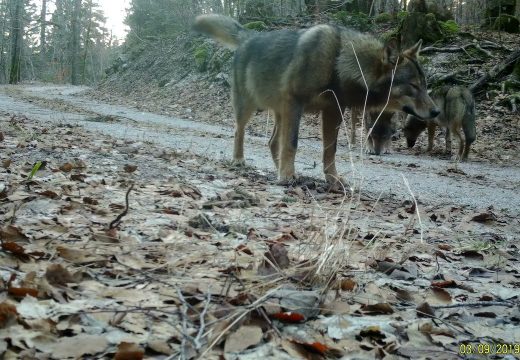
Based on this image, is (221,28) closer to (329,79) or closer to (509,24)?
(329,79)

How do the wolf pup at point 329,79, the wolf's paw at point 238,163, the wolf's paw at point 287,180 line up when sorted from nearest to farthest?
1. the wolf pup at point 329,79
2. the wolf's paw at point 287,180
3. the wolf's paw at point 238,163

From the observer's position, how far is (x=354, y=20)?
22312mm

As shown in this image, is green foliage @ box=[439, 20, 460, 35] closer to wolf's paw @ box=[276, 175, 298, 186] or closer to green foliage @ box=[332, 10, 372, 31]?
green foliage @ box=[332, 10, 372, 31]

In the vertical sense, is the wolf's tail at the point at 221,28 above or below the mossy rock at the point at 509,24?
below

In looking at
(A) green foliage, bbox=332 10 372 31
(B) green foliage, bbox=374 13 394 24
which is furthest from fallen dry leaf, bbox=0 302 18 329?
(B) green foliage, bbox=374 13 394 24

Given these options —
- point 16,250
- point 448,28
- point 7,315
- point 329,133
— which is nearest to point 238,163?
point 329,133

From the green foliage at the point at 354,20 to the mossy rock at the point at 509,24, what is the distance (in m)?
5.07

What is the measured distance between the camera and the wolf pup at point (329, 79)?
243 inches

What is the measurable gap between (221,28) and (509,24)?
1633 centimetres

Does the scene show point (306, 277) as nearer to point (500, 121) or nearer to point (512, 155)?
point (512, 155)

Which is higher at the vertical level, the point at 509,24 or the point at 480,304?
the point at 509,24

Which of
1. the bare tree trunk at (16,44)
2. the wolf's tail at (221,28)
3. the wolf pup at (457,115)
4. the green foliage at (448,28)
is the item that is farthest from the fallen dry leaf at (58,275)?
the bare tree trunk at (16,44)

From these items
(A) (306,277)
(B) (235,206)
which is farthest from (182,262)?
(B) (235,206)

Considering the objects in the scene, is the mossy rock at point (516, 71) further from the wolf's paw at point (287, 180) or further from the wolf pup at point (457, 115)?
the wolf's paw at point (287, 180)
